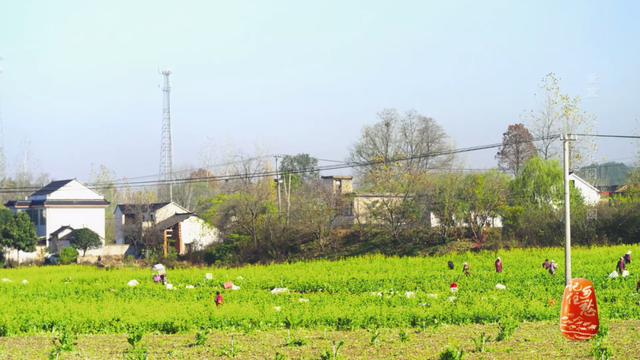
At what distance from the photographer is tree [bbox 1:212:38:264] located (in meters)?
49.4

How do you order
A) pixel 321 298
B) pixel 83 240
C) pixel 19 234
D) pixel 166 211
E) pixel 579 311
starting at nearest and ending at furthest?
pixel 579 311 → pixel 321 298 → pixel 19 234 → pixel 83 240 → pixel 166 211

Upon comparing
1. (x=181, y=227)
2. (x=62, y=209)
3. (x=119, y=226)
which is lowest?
(x=119, y=226)

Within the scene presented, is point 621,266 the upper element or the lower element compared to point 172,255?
upper

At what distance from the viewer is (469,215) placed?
43.0m

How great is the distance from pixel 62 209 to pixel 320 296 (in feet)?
131

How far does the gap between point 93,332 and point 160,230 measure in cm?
3473

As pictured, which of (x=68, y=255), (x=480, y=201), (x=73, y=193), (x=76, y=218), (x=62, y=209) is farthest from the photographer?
(x=73, y=193)

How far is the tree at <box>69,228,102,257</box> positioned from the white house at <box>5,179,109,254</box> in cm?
334

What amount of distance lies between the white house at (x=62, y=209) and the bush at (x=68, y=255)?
644cm

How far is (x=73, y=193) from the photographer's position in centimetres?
5912

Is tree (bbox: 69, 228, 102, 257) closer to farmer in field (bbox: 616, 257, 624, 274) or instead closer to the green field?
the green field

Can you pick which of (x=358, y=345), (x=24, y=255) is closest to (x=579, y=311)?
(x=358, y=345)

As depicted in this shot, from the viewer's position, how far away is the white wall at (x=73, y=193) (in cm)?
5825

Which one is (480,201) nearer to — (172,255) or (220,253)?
(220,253)
